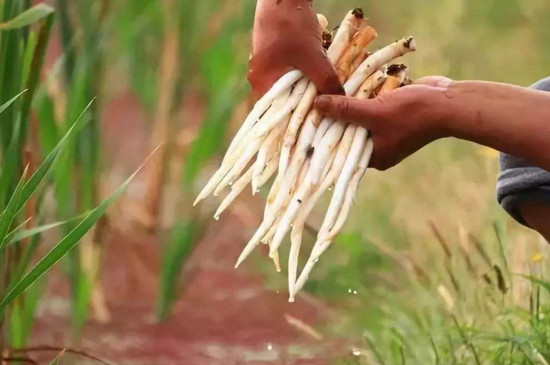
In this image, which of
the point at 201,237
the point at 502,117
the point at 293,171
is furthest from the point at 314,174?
the point at 201,237

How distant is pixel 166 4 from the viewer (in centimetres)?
117

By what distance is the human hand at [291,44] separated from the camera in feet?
1.89

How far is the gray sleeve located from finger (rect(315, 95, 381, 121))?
0.50 feet

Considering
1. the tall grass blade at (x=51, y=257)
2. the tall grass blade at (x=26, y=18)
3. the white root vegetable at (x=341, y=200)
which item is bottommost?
the tall grass blade at (x=51, y=257)

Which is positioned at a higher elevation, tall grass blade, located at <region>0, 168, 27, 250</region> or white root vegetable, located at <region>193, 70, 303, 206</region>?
white root vegetable, located at <region>193, 70, 303, 206</region>

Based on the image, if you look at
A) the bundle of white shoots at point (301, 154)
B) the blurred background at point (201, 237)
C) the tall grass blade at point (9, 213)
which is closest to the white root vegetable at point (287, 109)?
the bundle of white shoots at point (301, 154)

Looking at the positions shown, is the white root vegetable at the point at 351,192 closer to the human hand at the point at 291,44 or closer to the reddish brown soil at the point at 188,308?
the human hand at the point at 291,44

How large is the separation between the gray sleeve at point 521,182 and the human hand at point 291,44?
0.54 feet

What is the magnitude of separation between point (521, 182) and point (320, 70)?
185 mm

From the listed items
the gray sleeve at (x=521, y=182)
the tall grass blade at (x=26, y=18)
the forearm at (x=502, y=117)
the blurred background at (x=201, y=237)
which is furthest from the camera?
the blurred background at (x=201, y=237)

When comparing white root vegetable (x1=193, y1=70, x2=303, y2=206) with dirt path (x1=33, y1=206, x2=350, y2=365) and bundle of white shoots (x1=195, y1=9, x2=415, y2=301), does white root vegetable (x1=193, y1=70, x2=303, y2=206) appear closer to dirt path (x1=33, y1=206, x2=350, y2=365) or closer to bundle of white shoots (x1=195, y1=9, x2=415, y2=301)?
bundle of white shoots (x1=195, y1=9, x2=415, y2=301)

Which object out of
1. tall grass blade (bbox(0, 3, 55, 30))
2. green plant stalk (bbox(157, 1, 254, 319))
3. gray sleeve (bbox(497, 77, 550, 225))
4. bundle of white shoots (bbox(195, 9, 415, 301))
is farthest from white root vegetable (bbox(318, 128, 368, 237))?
green plant stalk (bbox(157, 1, 254, 319))

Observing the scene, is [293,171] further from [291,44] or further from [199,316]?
[199,316]

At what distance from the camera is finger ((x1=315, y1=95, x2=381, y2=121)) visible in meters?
0.57
